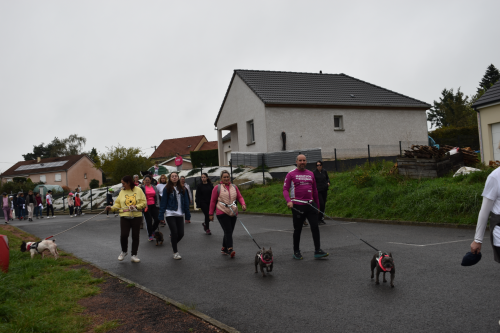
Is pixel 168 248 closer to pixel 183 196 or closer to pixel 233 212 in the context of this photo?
pixel 183 196

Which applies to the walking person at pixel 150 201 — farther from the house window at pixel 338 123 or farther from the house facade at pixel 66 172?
the house facade at pixel 66 172

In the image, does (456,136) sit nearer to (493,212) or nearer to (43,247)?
(43,247)

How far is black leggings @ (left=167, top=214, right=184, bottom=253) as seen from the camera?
29.9 ft

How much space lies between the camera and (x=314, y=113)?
31.0 metres

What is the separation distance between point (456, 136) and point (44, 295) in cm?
3678

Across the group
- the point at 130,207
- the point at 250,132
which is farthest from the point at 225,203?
the point at 250,132

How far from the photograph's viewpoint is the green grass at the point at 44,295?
4703 millimetres

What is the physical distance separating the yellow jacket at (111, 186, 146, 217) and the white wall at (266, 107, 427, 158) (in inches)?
813

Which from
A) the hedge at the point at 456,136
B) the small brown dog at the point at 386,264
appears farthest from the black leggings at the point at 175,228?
the hedge at the point at 456,136

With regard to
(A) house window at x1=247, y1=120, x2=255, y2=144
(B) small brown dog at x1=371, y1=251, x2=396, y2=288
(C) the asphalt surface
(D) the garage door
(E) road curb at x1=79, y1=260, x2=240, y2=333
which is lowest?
Answer: (C) the asphalt surface

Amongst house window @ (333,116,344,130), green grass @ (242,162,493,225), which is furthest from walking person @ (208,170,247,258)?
house window @ (333,116,344,130)

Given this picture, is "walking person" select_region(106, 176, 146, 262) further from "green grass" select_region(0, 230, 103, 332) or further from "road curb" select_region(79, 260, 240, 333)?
"road curb" select_region(79, 260, 240, 333)

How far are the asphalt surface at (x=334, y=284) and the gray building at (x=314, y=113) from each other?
19.4 m

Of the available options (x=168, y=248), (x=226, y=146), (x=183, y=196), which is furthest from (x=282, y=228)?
(x=226, y=146)
